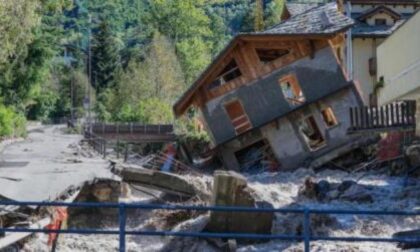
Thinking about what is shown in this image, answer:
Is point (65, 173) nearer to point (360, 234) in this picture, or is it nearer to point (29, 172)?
point (29, 172)

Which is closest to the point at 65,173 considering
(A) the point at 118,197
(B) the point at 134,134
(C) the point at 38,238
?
(A) the point at 118,197

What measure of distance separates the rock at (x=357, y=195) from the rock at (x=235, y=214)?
6107mm

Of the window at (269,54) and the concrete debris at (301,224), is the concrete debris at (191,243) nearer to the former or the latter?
the concrete debris at (301,224)

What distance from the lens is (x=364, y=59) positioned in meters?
48.0

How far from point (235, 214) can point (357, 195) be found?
7.27m

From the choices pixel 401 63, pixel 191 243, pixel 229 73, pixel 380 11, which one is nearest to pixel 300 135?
pixel 229 73

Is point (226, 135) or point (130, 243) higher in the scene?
point (226, 135)

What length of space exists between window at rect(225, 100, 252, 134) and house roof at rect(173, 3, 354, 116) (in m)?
1.98

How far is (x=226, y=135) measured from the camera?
38.6m

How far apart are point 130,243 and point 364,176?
1457 centimetres

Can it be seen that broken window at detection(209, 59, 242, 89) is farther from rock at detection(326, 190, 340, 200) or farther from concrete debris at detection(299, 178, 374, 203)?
rock at detection(326, 190, 340, 200)

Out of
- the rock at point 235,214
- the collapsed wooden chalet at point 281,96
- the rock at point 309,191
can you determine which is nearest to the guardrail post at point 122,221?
the rock at point 235,214

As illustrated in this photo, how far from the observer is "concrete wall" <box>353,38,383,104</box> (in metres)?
→ 47.7

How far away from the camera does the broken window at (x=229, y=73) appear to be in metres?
38.2
